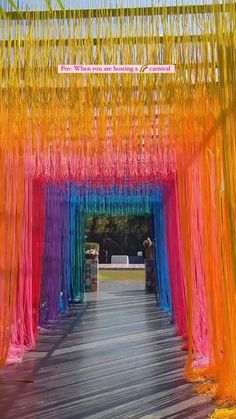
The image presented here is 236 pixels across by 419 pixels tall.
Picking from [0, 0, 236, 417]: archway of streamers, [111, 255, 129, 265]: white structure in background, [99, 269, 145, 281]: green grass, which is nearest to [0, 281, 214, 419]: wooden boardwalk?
[0, 0, 236, 417]: archway of streamers

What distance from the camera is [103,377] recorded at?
4.57 metres

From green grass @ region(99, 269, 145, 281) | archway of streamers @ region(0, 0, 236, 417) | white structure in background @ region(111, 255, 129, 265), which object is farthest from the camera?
white structure in background @ region(111, 255, 129, 265)

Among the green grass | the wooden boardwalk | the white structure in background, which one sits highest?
the white structure in background

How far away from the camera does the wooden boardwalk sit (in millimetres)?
3654

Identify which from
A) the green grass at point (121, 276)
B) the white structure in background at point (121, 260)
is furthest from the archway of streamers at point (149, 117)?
the white structure in background at point (121, 260)

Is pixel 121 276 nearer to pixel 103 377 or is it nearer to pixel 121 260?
pixel 121 260

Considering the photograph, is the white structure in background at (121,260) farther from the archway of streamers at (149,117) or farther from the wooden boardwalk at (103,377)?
the archway of streamers at (149,117)

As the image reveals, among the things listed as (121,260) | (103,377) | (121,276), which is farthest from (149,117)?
(121,260)

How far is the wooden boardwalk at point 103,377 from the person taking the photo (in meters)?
3.65

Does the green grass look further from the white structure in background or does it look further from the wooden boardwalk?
the wooden boardwalk

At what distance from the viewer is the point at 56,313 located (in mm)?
8617

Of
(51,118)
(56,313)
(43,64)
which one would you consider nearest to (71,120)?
(51,118)

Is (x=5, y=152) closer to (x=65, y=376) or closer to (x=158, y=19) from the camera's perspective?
(x=158, y=19)

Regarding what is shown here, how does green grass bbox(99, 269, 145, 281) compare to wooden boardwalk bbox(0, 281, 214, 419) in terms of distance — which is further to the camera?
green grass bbox(99, 269, 145, 281)
